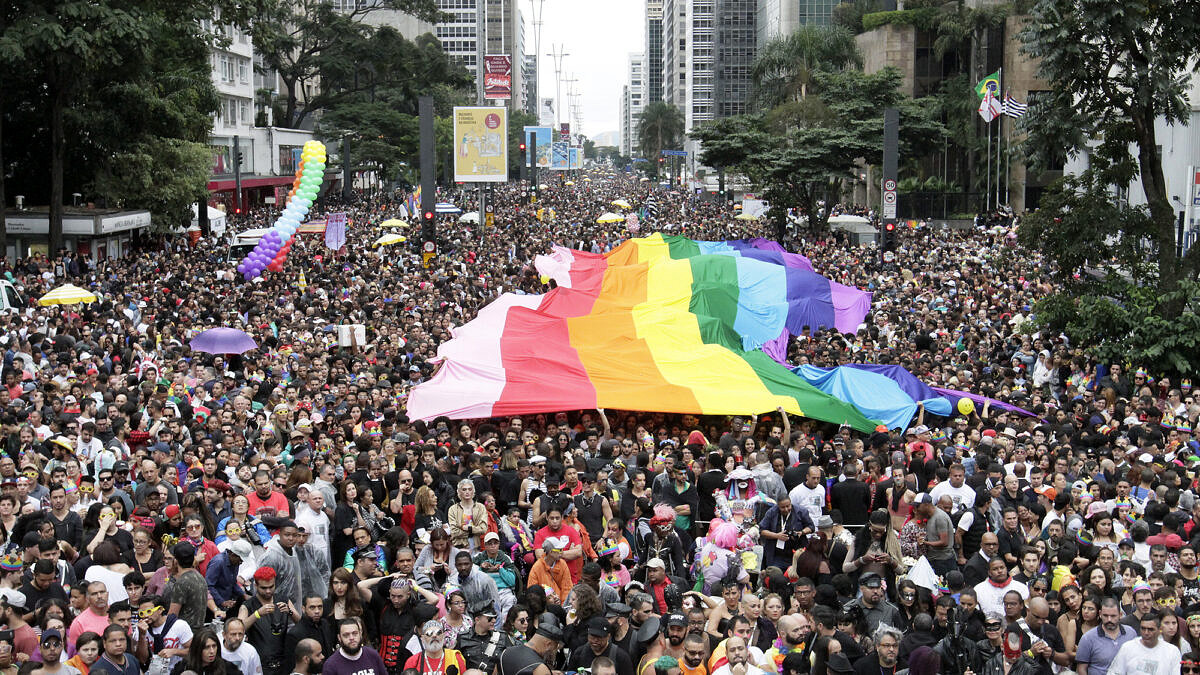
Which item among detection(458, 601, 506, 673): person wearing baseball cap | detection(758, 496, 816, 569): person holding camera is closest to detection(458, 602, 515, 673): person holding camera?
detection(458, 601, 506, 673): person wearing baseball cap

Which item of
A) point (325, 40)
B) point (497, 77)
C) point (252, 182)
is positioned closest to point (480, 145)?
point (252, 182)

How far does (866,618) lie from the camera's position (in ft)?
29.1

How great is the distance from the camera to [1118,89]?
20.9m

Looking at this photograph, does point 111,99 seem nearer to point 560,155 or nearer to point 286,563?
point 286,563

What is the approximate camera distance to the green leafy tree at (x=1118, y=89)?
20.2 meters

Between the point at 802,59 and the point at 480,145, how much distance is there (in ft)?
82.5

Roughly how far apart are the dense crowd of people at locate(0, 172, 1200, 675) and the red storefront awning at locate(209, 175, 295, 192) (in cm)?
3885

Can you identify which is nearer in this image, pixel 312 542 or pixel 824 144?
pixel 312 542

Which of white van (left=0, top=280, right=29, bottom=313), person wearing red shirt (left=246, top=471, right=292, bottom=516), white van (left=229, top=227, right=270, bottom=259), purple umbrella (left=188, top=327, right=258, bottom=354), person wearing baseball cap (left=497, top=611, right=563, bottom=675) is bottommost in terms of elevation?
person wearing baseball cap (left=497, top=611, right=563, bottom=675)

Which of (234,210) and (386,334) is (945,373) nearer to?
(386,334)

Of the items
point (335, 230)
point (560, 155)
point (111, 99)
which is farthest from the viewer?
point (560, 155)

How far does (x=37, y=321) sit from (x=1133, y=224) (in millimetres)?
18428

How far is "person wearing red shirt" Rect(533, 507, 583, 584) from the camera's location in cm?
1008

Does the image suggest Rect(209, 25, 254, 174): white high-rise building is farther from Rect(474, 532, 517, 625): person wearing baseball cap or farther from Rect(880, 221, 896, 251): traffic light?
Rect(474, 532, 517, 625): person wearing baseball cap
